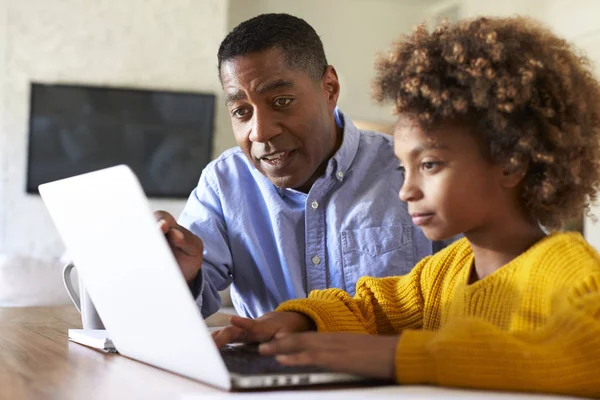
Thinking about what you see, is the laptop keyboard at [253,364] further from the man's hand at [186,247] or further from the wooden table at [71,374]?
the man's hand at [186,247]

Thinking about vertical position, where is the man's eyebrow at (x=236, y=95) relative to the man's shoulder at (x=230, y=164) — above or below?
above

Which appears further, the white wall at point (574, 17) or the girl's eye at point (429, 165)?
the white wall at point (574, 17)

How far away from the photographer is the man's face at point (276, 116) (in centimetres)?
140

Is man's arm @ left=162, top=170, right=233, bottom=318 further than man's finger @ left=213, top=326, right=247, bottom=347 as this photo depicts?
Yes

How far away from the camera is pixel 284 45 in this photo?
146 centimetres

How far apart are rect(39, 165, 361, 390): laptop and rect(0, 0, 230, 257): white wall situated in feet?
16.1

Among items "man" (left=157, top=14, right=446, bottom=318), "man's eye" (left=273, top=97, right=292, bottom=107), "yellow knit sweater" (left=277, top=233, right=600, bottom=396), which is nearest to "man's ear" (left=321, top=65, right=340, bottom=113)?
"man" (left=157, top=14, right=446, bottom=318)

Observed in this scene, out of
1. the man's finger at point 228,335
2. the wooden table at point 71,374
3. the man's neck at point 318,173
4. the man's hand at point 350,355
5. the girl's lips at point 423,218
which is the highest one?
the man's neck at point 318,173

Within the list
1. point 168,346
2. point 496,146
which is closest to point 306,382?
point 168,346

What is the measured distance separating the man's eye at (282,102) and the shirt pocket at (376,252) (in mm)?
245

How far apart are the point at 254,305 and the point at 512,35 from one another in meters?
→ 0.84

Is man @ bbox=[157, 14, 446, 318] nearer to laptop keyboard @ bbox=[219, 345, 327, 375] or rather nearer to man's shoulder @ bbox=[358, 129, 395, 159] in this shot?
man's shoulder @ bbox=[358, 129, 395, 159]

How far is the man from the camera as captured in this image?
1423 mm

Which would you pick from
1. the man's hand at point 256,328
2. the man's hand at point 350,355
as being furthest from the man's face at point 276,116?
the man's hand at point 350,355
